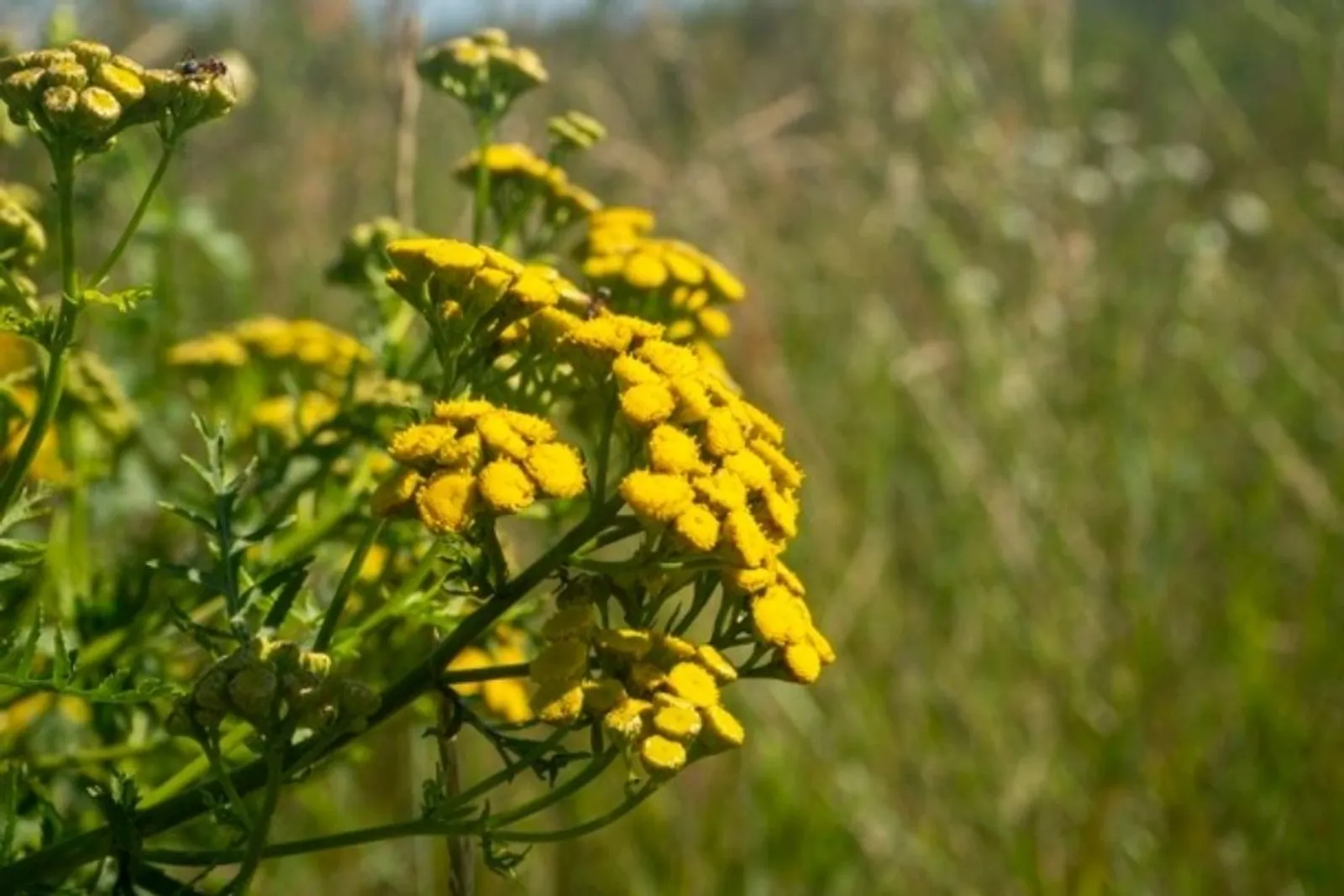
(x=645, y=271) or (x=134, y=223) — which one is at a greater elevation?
(x=134, y=223)

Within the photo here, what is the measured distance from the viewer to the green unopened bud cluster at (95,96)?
152 cm

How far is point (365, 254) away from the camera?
7.94 ft

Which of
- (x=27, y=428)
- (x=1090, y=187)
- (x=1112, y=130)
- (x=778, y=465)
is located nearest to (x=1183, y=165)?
(x=1112, y=130)

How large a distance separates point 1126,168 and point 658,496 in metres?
5.56

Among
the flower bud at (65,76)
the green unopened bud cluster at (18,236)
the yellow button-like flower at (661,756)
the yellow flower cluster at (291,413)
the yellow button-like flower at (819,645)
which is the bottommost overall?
the yellow flower cluster at (291,413)

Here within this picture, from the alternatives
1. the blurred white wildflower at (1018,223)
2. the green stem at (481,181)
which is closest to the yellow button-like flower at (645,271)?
the green stem at (481,181)

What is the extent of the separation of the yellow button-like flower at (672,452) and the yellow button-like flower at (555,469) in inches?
2.8

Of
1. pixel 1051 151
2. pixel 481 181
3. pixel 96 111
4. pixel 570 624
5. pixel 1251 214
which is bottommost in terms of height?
pixel 1251 214

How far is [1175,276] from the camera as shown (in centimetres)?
643

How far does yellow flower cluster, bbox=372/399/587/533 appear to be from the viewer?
1476mm

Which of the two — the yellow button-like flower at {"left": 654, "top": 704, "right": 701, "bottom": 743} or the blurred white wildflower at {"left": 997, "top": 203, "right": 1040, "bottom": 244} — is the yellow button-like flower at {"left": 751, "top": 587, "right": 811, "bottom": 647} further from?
Answer: the blurred white wildflower at {"left": 997, "top": 203, "right": 1040, "bottom": 244}

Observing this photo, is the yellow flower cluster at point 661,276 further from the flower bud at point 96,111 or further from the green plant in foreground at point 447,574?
the flower bud at point 96,111

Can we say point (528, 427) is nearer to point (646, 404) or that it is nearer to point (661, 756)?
point (646, 404)

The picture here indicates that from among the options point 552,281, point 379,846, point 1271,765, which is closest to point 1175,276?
point 1271,765
